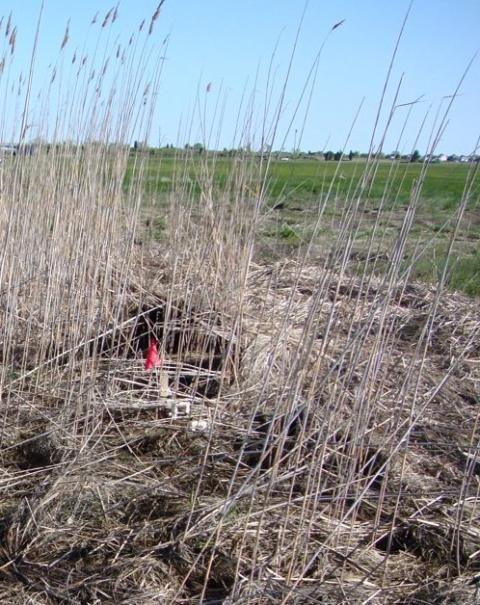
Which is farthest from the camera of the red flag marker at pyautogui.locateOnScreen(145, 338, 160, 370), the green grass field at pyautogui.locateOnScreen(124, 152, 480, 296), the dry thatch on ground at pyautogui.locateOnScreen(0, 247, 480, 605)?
the red flag marker at pyautogui.locateOnScreen(145, 338, 160, 370)

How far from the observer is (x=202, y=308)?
272 centimetres

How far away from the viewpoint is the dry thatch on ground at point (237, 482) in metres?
1.63

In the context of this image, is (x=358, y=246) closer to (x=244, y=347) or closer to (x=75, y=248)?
(x=244, y=347)

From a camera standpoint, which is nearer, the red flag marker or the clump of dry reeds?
the clump of dry reeds

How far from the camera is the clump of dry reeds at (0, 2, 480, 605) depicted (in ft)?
5.42

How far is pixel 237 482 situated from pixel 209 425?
0.20m

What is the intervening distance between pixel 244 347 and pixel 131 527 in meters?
0.97

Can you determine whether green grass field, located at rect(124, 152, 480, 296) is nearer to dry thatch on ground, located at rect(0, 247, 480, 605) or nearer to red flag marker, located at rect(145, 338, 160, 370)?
dry thatch on ground, located at rect(0, 247, 480, 605)

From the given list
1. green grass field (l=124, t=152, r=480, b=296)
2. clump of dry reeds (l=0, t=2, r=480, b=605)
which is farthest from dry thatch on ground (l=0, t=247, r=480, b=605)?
green grass field (l=124, t=152, r=480, b=296)

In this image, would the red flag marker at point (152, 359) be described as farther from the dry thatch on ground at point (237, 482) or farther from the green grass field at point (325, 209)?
the green grass field at point (325, 209)

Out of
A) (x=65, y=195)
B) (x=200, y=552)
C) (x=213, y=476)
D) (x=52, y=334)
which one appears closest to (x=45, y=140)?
(x=65, y=195)

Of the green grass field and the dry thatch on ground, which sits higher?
the green grass field

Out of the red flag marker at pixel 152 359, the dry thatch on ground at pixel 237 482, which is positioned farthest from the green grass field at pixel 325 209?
the red flag marker at pixel 152 359

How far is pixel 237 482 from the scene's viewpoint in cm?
198
